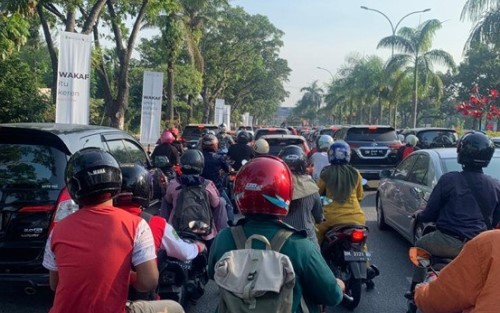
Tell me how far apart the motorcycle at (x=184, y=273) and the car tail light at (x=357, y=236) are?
→ 1.44m

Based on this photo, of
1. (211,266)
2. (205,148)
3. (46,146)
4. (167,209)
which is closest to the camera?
(211,266)

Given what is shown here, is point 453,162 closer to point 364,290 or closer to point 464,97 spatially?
point 364,290

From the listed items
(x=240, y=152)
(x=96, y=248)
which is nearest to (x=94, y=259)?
(x=96, y=248)

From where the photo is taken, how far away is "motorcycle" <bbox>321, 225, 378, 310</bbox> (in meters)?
5.02

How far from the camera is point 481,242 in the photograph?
2.14 meters

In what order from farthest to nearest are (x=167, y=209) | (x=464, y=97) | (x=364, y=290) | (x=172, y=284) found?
(x=464, y=97) < (x=364, y=290) < (x=167, y=209) < (x=172, y=284)

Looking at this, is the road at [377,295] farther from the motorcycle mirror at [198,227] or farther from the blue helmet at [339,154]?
the blue helmet at [339,154]

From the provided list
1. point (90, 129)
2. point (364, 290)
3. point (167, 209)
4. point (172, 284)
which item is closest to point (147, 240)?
point (172, 284)

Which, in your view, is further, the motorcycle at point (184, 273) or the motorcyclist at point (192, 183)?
the motorcyclist at point (192, 183)

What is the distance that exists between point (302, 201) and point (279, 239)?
2.32 metres

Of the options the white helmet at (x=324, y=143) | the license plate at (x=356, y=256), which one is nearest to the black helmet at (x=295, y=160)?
the license plate at (x=356, y=256)

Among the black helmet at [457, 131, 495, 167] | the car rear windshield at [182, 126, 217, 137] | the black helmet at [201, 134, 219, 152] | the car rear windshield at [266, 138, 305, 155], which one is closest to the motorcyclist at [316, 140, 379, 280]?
the black helmet at [457, 131, 495, 167]

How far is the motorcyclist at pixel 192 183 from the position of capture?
4984 mm

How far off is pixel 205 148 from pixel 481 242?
6183 millimetres
